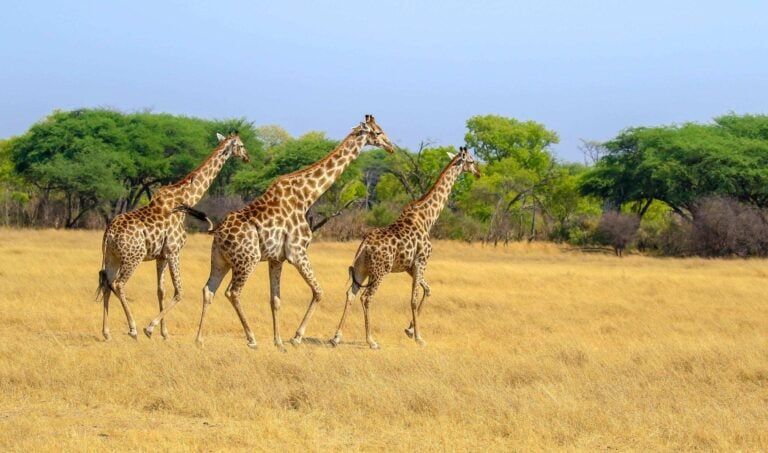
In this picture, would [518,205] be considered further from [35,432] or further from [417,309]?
[35,432]

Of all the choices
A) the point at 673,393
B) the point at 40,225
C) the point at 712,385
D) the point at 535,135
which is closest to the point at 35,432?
the point at 673,393

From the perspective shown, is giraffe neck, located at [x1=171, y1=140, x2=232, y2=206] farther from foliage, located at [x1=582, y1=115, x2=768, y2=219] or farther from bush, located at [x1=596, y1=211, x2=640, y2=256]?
foliage, located at [x1=582, y1=115, x2=768, y2=219]

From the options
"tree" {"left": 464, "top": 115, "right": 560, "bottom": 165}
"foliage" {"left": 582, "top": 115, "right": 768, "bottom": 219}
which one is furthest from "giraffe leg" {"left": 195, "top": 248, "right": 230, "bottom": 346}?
"tree" {"left": 464, "top": 115, "right": 560, "bottom": 165}

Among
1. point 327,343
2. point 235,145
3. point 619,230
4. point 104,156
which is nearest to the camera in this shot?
point 327,343

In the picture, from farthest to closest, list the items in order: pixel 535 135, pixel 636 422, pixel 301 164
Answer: pixel 535 135 → pixel 301 164 → pixel 636 422

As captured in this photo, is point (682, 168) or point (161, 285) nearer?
point (161, 285)

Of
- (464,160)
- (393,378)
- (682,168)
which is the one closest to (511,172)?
(682,168)

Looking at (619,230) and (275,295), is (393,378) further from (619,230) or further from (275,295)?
(619,230)

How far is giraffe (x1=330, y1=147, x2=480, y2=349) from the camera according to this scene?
11.7 metres

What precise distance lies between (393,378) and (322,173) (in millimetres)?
3508

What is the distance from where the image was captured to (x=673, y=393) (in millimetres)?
8984

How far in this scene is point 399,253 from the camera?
11.9 m

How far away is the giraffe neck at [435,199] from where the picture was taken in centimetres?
1270

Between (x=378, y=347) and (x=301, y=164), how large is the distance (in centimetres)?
3588
